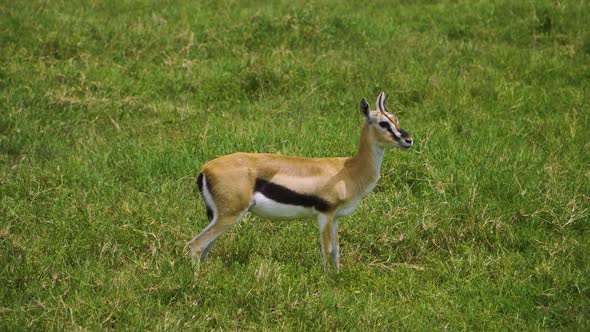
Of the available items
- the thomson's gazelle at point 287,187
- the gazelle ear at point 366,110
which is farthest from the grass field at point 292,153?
the gazelle ear at point 366,110

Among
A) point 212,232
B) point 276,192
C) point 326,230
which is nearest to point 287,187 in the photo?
point 276,192

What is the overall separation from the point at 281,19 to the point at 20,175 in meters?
4.87

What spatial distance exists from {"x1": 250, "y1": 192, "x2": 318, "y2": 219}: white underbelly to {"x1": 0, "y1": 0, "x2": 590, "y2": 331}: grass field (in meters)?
0.35

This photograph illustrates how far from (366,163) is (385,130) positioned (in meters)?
0.28

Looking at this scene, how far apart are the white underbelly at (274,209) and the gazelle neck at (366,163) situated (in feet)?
1.39

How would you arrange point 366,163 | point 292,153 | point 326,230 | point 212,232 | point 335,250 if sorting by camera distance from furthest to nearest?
point 292,153, point 366,163, point 335,250, point 326,230, point 212,232

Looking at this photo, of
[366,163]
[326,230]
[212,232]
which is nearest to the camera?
[212,232]

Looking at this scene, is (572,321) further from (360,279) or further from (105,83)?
(105,83)

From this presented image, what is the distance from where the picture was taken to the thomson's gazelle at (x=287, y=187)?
5.83 meters

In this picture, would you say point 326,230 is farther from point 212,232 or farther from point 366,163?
point 212,232

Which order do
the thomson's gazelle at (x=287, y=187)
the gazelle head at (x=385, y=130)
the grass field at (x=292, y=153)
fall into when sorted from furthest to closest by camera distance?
the gazelle head at (x=385, y=130) < the thomson's gazelle at (x=287, y=187) < the grass field at (x=292, y=153)

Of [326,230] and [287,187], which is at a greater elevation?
→ [287,187]

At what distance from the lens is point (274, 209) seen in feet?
19.4

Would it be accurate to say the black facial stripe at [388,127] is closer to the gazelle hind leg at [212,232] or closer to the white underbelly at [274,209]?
the white underbelly at [274,209]
